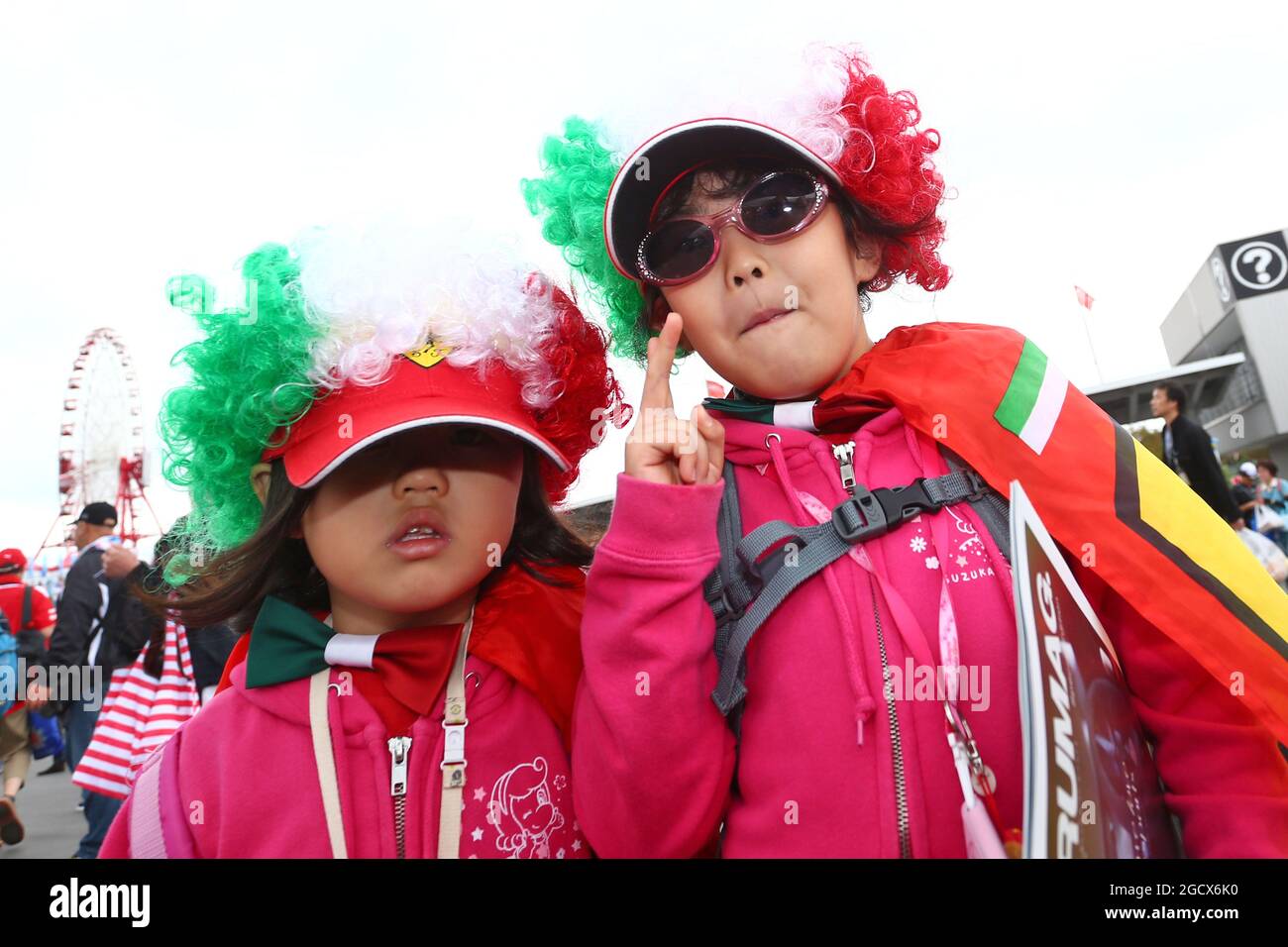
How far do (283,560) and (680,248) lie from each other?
3.45 ft

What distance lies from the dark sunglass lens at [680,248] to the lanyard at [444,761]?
84cm

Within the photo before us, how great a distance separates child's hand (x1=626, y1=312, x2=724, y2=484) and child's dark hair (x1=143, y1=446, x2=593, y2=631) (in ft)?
1.56

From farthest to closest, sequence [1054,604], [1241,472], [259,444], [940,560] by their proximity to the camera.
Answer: [1241,472] < [259,444] < [940,560] < [1054,604]

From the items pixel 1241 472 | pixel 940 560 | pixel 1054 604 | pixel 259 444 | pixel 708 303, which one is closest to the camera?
pixel 1054 604

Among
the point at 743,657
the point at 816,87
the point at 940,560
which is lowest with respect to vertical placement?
the point at 743,657

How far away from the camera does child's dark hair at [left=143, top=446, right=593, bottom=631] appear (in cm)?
160

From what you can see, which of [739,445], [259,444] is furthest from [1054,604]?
[259,444]

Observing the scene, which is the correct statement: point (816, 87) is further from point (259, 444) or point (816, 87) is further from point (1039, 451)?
point (259, 444)

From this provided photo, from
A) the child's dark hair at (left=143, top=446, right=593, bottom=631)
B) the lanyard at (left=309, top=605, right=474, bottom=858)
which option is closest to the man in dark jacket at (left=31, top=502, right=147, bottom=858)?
the child's dark hair at (left=143, top=446, right=593, bottom=631)

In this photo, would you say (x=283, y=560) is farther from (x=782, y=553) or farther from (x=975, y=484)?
(x=975, y=484)

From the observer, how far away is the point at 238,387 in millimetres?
1582

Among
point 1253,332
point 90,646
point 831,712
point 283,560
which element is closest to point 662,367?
point 831,712
